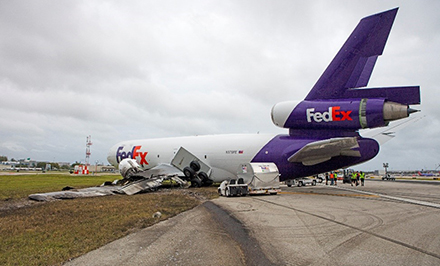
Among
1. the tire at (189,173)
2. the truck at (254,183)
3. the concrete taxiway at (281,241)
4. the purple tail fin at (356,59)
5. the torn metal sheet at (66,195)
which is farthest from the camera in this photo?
the tire at (189,173)

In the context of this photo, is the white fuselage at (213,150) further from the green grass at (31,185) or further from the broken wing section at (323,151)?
the green grass at (31,185)

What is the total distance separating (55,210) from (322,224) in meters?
8.72

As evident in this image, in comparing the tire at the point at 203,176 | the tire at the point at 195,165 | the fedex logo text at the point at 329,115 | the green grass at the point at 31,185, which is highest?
the fedex logo text at the point at 329,115

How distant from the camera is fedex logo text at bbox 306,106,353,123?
Result: 46.1ft

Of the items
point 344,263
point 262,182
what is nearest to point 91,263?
point 344,263

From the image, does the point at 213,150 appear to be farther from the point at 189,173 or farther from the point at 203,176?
the point at 189,173

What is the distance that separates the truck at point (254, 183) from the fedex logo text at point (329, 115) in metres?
3.51

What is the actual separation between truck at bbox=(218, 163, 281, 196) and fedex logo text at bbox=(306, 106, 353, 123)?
351cm

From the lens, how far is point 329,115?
14.6m

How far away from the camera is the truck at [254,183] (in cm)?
1476

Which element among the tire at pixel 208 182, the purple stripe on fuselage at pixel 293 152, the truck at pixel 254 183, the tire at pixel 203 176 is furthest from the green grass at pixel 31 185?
the purple stripe on fuselage at pixel 293 152

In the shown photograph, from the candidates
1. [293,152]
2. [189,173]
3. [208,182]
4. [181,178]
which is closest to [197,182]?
[189,173]

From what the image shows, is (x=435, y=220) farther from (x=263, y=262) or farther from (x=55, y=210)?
(x=55, y=210)

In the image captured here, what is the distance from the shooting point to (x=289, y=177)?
17891mm
